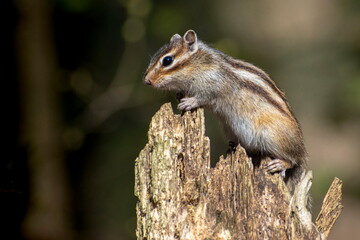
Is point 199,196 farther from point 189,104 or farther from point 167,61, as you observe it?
point 167,61

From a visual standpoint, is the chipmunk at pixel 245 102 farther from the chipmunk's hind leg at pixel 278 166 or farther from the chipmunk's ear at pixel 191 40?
the chipmunk's ear at pixel 191 40

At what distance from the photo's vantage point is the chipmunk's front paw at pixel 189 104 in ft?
15.7

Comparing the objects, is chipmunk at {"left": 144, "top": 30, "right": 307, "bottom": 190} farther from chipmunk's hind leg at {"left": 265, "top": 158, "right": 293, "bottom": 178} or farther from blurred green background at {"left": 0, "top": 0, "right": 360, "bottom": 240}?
blurred green background at {"left": 0, "top": 0, "right": 360, "bottom": 240}

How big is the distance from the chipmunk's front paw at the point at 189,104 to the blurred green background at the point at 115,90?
195cm

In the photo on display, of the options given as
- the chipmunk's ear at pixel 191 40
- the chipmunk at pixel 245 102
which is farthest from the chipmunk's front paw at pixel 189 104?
the chipmunk's ear at pixel 191 40

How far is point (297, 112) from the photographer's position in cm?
1081

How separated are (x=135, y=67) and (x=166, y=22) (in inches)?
34.1

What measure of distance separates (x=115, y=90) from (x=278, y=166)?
350cm

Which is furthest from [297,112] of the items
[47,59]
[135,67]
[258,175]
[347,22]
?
[258,175]

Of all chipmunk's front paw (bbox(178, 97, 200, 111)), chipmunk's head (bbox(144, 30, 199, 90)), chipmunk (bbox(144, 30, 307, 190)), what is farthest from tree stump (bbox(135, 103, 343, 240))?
chipmunk's head (bbox(144, 30, 199, 90))

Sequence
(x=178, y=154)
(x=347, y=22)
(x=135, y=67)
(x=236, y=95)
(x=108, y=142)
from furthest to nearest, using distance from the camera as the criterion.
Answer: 1. (x=347, y=22)
2. (x=108, y=142)
3. (x=135, y=67)
4. (x=236, y=95)
5. (x=178, y=154)

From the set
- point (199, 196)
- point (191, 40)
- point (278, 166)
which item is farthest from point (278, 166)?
point (191, 40)

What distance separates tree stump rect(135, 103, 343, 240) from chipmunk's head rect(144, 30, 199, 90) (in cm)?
95

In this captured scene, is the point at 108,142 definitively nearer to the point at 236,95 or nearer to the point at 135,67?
the point at 135,67
